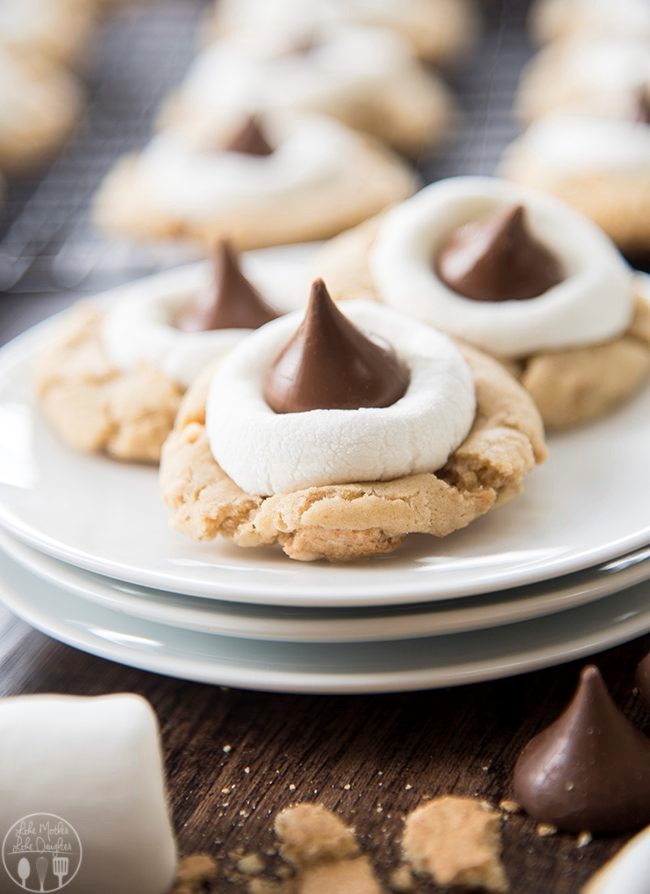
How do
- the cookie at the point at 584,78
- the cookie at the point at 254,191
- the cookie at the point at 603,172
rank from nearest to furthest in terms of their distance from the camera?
the cookie at the point at 603,172
the cookie at the point at 254,191
the cookie at the point at 584,78

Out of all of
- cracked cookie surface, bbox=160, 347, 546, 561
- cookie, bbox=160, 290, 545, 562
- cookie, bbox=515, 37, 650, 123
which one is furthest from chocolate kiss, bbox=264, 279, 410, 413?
cookie, bbox=515, 37, 650, 123

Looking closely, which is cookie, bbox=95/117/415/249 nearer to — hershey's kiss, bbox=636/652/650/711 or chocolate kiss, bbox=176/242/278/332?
chocolate kiss, bbox=176/242/278/332

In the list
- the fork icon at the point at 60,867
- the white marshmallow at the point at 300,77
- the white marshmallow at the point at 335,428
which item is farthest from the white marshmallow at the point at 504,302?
the white marshmallow at the point at 300,77

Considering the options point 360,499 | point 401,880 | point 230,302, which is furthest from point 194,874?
point 230,302

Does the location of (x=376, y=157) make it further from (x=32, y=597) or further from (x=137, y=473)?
(x=32, y=597)

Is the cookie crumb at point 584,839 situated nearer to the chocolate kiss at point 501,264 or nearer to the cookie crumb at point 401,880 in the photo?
the cookie crumb at point 401,880

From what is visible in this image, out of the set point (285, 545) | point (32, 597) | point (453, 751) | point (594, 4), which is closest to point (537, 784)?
point (453, 751)

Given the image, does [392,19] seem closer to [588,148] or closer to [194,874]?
[588,148]
